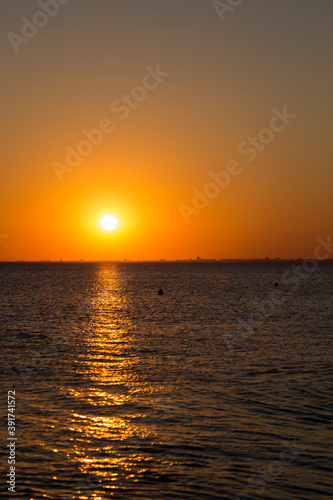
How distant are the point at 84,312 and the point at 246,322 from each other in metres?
26.5

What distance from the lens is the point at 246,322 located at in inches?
2339

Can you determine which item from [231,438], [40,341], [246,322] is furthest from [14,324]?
[231,438]

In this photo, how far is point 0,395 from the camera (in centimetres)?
2572

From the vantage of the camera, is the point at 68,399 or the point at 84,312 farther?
the point at 84,312

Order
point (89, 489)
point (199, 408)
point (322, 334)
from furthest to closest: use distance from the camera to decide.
Result: point (322, 334) < point (199, 408) < point (89, 489)

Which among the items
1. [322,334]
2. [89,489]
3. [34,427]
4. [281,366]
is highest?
[322,334]

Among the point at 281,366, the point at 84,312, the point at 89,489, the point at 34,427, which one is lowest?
the point at 89,489

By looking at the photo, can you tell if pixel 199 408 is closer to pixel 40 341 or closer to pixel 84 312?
pixel 40 341

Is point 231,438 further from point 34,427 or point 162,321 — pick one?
point 162,321

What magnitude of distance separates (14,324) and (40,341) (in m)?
14.0

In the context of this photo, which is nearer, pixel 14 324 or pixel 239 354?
pixel 239 354

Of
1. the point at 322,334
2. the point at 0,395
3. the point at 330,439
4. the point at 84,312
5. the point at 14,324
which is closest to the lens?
the point at 330,439

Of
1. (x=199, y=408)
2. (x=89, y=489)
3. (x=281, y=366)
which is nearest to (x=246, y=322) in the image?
(x=281, y=366)

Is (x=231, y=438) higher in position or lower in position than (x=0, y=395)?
lower
